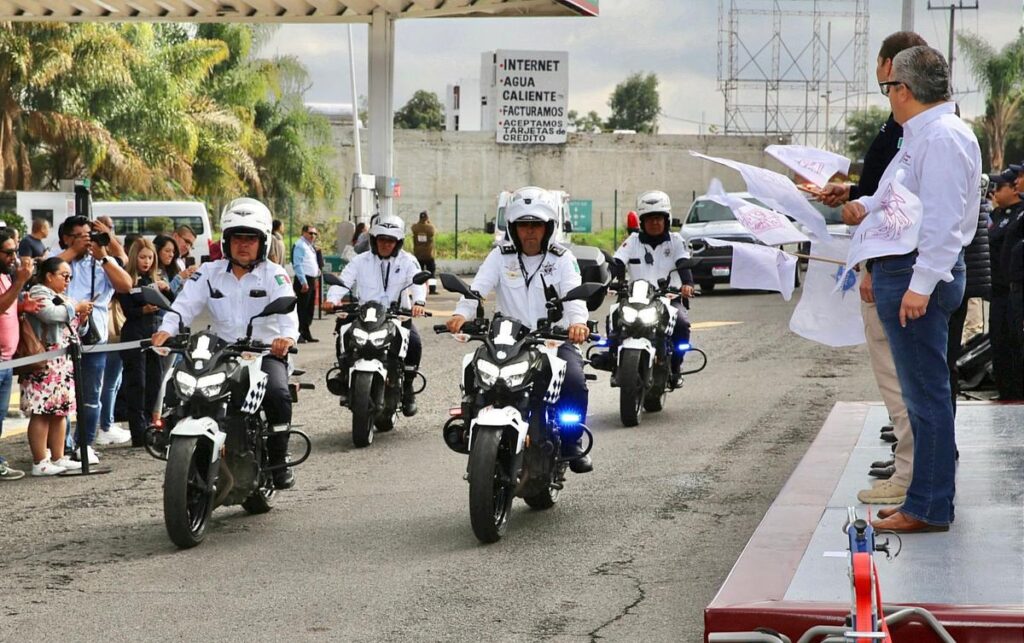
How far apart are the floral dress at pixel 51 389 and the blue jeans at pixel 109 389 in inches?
35.1

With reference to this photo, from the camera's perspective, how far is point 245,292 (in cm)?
888

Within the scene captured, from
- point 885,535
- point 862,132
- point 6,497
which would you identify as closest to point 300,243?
point 6,497

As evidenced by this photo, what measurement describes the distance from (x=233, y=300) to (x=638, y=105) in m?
98.3

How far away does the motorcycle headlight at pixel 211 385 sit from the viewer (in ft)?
26.2

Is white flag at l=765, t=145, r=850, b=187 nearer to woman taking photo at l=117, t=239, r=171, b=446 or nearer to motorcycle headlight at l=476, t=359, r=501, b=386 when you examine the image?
motorcycle headlight at l=476, t=359, r=501, b=386

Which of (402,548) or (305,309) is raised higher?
(305,309)

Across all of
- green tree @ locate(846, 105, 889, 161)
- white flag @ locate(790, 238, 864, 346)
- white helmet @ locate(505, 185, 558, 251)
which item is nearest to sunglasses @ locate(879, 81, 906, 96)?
white flag @ locate(790, 238, 864, 346)

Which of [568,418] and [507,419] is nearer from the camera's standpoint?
[507,419]

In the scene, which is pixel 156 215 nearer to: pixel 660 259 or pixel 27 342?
pixel 660 259

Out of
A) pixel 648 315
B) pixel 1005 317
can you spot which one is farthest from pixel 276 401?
pixel 1005 317

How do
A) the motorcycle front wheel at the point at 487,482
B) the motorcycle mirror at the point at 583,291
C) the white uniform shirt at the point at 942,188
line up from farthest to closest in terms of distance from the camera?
the motorcycle mirror at the point at 583,291 → the motorcycle front wheel at the point at 487,482 → the white uniform shirt at the point at 942,188

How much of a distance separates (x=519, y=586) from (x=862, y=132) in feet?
226

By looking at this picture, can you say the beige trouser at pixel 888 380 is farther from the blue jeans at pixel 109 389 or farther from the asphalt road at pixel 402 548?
the blue jeans at pixel 109 389

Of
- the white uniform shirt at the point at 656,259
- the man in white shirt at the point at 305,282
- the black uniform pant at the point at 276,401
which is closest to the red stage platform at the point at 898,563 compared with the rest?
the black uniform pant at the point at 276,401
